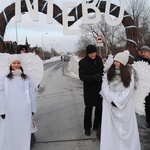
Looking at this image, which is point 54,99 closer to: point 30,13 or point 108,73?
point 30,13

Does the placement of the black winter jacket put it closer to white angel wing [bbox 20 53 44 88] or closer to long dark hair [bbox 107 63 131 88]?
white angel wing [bbox 20 53 44 88]

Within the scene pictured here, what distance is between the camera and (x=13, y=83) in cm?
382

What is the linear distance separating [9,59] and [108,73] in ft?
4.98

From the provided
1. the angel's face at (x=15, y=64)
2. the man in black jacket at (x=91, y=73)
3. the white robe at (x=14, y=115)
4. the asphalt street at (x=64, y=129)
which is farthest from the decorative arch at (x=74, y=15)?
the asphalt street at (x=64, y=129)

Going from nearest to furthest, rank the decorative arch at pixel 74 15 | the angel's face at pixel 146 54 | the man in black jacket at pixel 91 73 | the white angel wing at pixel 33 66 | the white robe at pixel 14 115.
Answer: the white robe at pixel 14 115 < the white angel wing at pixel 33 66 < the man in black jacket at pixel 91 73 < the decorative arch at pixel 74 15 < the angel's face at pixel 146 54

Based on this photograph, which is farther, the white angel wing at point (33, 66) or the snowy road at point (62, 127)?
the snowy road at point (62, 127)

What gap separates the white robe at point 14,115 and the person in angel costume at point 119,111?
118 cm


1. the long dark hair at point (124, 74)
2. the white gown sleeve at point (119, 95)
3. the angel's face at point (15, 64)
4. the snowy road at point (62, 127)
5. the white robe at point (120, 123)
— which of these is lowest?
the snowy road at point (62, 127)

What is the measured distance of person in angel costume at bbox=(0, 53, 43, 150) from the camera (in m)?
3.78

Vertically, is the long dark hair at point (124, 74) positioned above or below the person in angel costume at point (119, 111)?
above

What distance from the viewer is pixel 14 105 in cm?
380

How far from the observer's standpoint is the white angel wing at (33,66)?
410 centimetres

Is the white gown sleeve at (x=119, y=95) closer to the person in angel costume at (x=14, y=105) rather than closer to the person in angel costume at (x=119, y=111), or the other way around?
the person in angel costume at (x=119, y=111)

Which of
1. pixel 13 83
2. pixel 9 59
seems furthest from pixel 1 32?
pixel 13 83
